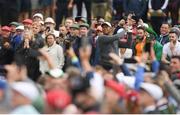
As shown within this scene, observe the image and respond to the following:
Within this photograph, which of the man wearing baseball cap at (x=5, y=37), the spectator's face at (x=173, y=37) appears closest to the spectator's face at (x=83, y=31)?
the man wearing baseball cap at (x=5, y=37)

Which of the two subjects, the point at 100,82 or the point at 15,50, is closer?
the point at 100,82

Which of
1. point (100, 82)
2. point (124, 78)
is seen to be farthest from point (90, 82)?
point (124, 78)

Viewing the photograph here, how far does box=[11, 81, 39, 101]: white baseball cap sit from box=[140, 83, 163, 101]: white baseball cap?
164cm

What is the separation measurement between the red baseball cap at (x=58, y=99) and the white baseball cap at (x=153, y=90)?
1765 millimetres

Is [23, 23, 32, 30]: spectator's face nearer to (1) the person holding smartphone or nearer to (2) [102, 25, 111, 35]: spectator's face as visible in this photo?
(2) [102, 25, 111, 35]: spectator's face

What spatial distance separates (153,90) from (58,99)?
2095 mm

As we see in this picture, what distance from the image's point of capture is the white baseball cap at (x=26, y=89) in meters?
10.8

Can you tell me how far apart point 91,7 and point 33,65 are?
7.68 m

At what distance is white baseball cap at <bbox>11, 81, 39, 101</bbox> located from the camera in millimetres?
10805

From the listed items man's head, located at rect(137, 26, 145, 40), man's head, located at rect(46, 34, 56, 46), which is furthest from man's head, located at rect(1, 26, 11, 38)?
man's head, located at rect(137, 26, 145, 40)

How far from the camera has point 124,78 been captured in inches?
523

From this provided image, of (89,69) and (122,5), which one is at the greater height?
(122,5)

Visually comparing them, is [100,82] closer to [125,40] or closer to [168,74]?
[168,74]

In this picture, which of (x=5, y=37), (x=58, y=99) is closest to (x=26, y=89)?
(x=58, y=99)
